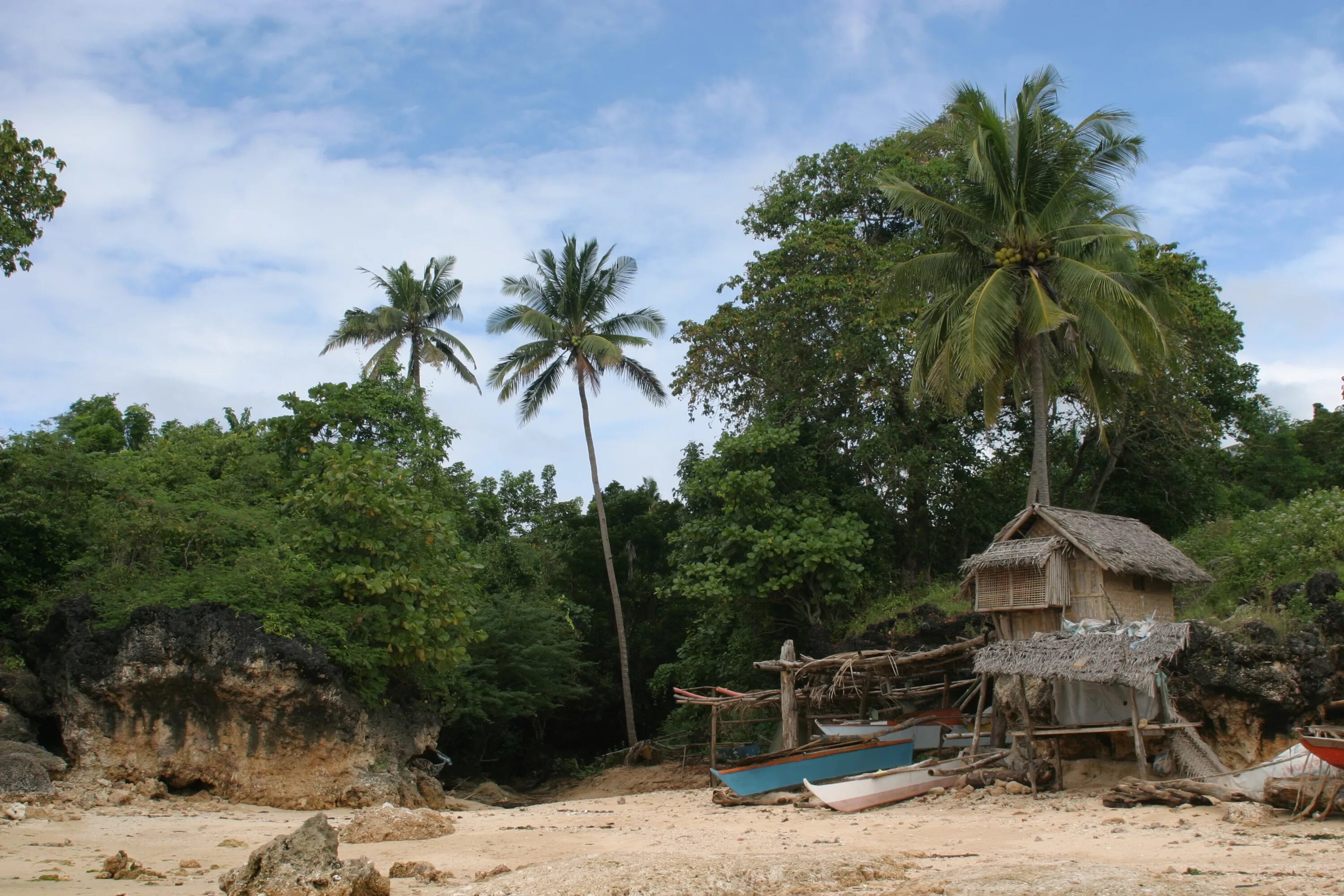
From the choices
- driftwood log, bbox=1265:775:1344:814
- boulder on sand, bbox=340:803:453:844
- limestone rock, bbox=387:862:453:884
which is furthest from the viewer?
boulder on sand, bbox=340:803:453:844

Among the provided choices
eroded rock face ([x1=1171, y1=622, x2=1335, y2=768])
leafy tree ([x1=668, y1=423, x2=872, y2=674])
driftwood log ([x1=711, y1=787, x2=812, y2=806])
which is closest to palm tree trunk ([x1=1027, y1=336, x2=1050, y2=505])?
leafy tree ([x1=668, y1=423, x2=872, y2=674])

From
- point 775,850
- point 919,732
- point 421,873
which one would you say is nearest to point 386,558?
point 421,873

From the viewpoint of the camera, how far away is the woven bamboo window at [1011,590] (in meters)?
16.3

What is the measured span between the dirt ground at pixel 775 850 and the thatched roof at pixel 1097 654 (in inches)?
65.0

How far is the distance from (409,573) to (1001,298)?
11.3m

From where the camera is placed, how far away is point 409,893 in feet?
28.0

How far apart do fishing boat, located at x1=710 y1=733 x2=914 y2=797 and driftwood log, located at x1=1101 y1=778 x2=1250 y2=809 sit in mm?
3817

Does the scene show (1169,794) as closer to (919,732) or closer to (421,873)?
(919,732)

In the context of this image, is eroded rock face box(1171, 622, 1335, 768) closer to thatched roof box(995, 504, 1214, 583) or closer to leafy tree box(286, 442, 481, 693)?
thatched roof box(995, 504, 1214, 583)

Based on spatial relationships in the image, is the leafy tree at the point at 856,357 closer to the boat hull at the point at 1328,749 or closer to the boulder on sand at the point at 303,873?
the boat hull at the point at 1328,749

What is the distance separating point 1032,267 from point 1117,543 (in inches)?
202

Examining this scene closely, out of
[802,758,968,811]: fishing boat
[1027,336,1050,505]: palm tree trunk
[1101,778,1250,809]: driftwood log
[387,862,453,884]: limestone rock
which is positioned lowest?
[802,758,968,811]: fishing boat

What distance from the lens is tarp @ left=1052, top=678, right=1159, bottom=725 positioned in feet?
47.3

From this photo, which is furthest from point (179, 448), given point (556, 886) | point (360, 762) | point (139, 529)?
point (556, 886)
